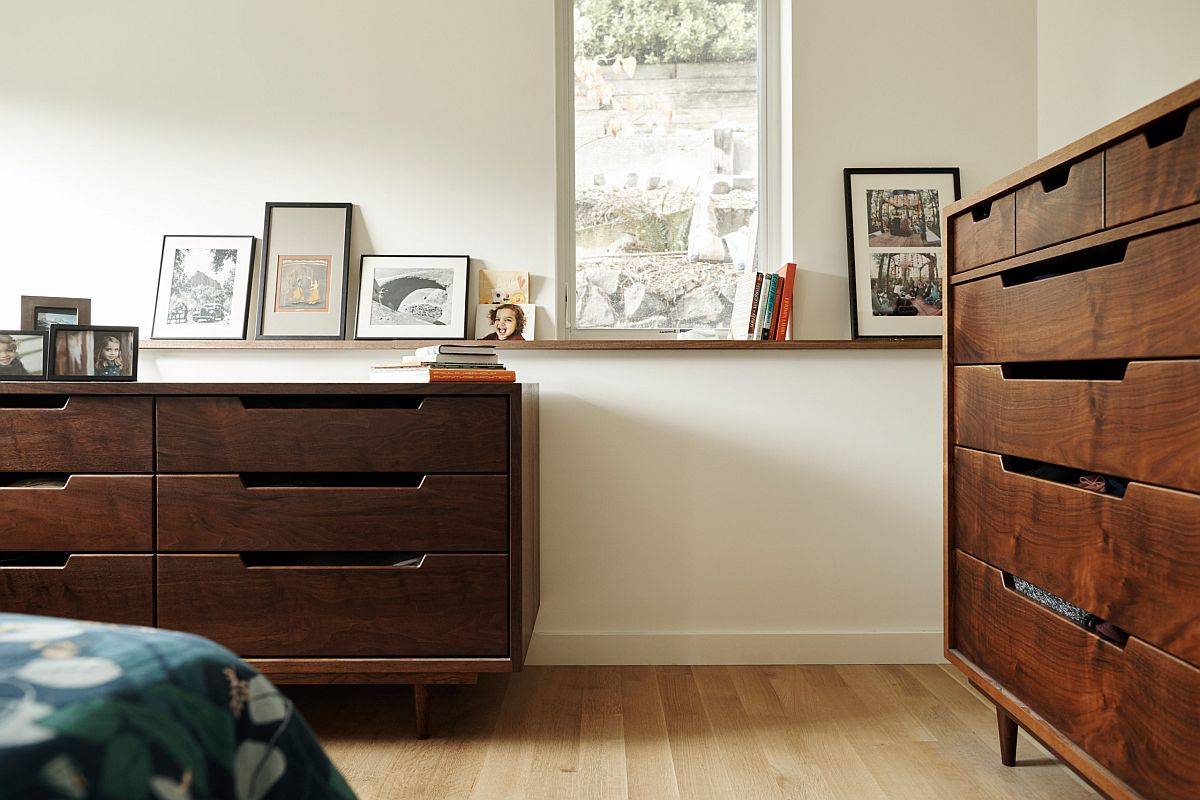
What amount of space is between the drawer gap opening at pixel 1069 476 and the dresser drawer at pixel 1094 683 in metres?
0.19

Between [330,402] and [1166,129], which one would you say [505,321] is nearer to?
[330,402]

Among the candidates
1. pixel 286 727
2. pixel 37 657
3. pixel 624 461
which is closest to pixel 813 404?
pixel 624 461

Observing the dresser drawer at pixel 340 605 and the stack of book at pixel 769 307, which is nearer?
the dresser drawer at pixel 340 605

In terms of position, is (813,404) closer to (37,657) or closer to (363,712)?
(363,712)

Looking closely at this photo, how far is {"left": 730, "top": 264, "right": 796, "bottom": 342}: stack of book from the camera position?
2086 millimetres

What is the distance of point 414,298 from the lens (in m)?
2.11

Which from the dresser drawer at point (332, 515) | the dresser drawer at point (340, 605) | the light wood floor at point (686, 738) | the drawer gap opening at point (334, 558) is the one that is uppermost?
the dresser drawer at point (332, 515)

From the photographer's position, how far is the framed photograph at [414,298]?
6.89ft

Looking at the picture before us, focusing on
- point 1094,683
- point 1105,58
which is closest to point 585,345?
point 1094,683

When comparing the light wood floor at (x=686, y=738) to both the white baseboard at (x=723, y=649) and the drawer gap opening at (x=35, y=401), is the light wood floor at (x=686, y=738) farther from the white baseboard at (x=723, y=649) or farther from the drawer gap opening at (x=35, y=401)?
the drawer gap opening at (x=35, y=401)

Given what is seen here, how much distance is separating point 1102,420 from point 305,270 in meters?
1.80

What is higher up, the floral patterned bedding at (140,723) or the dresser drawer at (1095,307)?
the dresser drawer at (1095,307)

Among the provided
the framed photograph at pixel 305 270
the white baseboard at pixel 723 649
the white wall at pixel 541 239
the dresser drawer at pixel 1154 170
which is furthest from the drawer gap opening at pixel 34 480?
the dresser drawer at pixel 1154 170

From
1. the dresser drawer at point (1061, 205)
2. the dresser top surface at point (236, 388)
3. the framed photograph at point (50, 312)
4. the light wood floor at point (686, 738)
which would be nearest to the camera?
the dresser drawer at point (1061, 205)
